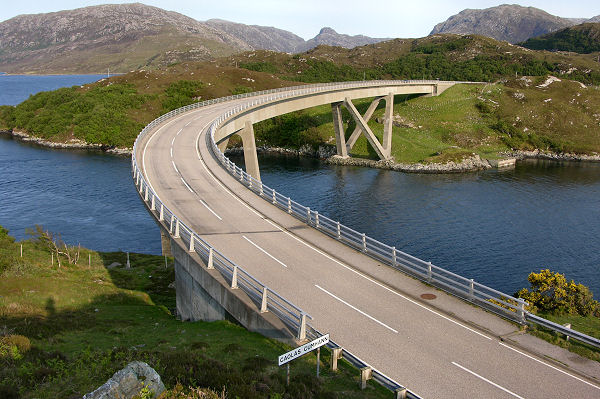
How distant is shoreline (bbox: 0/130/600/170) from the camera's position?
8581cm

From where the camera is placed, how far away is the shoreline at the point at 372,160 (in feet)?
282

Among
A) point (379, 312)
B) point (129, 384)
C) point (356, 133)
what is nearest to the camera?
point (129, 384)

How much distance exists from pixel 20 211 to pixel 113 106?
207 ft

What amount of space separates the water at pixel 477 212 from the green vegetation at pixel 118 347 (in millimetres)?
26583

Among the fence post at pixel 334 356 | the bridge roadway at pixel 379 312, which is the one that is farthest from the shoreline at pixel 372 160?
the fence post at pixel 334 356

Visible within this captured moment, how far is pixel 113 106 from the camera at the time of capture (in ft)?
380

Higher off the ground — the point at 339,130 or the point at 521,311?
the point at 339,130

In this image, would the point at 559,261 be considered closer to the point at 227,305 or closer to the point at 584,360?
the point at 584,360

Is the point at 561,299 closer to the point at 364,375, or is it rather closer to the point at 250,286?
the point at 364,375

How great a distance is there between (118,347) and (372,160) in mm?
79034

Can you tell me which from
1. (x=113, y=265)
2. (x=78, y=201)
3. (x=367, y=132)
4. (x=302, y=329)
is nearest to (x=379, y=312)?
(x=302, y=329)

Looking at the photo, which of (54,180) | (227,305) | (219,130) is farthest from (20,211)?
(227,305)

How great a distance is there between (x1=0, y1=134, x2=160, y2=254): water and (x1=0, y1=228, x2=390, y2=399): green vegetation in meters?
17.7

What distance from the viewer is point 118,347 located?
61.3 feet
